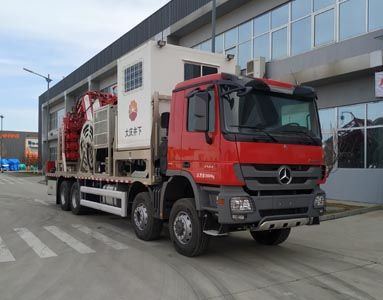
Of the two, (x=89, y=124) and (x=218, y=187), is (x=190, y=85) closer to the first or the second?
(x=218, y=187)

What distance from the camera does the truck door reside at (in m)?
7.66

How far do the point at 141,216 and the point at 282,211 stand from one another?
3.29 metres

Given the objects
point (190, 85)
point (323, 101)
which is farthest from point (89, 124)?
point (323, 101)

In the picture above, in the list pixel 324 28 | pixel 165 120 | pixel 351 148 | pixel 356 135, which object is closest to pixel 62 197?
pixel 165 120

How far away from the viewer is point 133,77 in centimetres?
1038

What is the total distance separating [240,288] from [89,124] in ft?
27.6

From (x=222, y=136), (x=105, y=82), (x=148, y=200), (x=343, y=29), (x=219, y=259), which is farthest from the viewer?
(x=105, y=82)

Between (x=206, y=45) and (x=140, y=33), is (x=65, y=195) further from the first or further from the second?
(x=140, y=33)

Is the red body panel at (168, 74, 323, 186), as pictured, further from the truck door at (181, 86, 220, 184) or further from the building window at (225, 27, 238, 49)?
the building window at (225, 27, 238, 49)

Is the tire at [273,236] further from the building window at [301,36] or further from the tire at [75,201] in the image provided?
the building window at [301,36]

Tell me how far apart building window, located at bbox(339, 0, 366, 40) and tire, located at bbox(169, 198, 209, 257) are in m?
11.8

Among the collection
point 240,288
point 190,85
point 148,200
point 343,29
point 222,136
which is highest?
point 343,29

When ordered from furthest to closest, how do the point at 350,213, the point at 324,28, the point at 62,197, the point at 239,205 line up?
1. the point at 324,28
2. the point at 62,197
3. the point at 350,213
4. the point at 239,205

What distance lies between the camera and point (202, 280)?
22.6 ft
